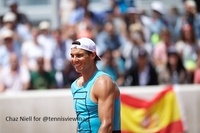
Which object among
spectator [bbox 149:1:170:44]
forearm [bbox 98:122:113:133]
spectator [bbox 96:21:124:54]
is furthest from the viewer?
spectator [bbox 149:1:170:44]

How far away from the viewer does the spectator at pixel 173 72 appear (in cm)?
1192

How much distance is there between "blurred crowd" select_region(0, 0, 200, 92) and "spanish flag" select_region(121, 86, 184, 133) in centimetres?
179

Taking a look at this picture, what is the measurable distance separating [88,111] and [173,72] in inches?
254

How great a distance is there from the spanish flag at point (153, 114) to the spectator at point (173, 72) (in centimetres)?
195

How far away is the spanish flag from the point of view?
9.73 meters

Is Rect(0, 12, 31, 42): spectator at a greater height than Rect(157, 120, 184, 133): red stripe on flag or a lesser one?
greater

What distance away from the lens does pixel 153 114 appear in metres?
9.83

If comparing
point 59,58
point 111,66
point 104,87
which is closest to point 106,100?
point 104,87

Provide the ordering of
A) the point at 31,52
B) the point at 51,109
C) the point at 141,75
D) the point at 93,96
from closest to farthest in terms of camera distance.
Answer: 1. the point at 93,96
2. the point at 51,109
3. the point at 141,75
4. the point at 31,52

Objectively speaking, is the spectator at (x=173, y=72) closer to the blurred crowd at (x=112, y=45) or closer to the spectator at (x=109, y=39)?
the blurred crowd at (x=112, y=45)

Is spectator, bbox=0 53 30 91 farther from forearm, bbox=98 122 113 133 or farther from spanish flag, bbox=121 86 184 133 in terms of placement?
forearm, bbox=98 122 113 133

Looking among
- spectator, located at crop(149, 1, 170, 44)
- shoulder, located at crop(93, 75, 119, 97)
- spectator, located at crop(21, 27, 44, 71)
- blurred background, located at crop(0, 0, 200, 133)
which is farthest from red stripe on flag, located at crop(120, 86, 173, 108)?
shoulder, located at crop(93, 75, 119, 97)

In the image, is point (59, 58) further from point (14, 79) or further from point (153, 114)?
point (153, 114)

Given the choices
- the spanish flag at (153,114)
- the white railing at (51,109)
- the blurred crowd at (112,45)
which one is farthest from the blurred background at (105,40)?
the white railing at (51,109)
